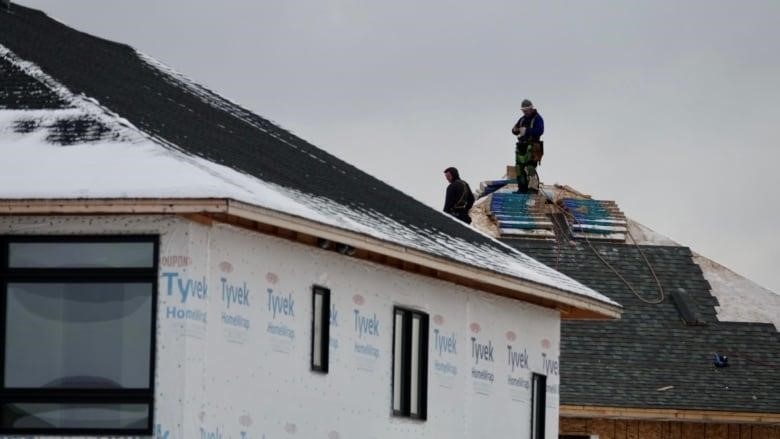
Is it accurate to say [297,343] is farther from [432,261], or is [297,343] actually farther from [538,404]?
[538,404]

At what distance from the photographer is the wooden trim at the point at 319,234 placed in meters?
26.2

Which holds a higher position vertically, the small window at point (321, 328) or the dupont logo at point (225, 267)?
the dupont logo at point (225, 267)

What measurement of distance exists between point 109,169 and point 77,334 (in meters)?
1.90

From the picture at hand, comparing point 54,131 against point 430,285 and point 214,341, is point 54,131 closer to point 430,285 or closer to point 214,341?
point 214,341

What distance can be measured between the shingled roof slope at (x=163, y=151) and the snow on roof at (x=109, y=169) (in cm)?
2

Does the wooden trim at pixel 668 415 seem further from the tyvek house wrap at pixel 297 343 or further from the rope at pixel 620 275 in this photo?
the tyvek house wrap at pixel 297 343

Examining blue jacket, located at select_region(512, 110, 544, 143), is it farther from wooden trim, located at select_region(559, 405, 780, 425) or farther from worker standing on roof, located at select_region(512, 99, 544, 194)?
wooden trim, located at select_region(559, 405, 780, 425)

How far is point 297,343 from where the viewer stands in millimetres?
29984

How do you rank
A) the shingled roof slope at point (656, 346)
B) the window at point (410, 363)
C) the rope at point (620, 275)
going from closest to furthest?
the window at point (410, 363)
the shingled roof slope at point (656, 346)
the rope at point (620, 275)

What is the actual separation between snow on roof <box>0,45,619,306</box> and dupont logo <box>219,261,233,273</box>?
888mm

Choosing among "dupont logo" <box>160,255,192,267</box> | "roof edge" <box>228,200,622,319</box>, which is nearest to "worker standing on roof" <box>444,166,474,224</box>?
"roof edge" <box>228,200,622,319</box>

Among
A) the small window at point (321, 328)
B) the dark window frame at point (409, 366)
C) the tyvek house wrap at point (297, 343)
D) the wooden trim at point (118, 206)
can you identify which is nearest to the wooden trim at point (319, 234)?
the wooden trim at point (118, 206)

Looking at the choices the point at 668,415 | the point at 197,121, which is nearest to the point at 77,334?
the point at 197,121

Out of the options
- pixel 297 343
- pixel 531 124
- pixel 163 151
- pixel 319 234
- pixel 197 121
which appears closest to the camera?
pixel 163 151
